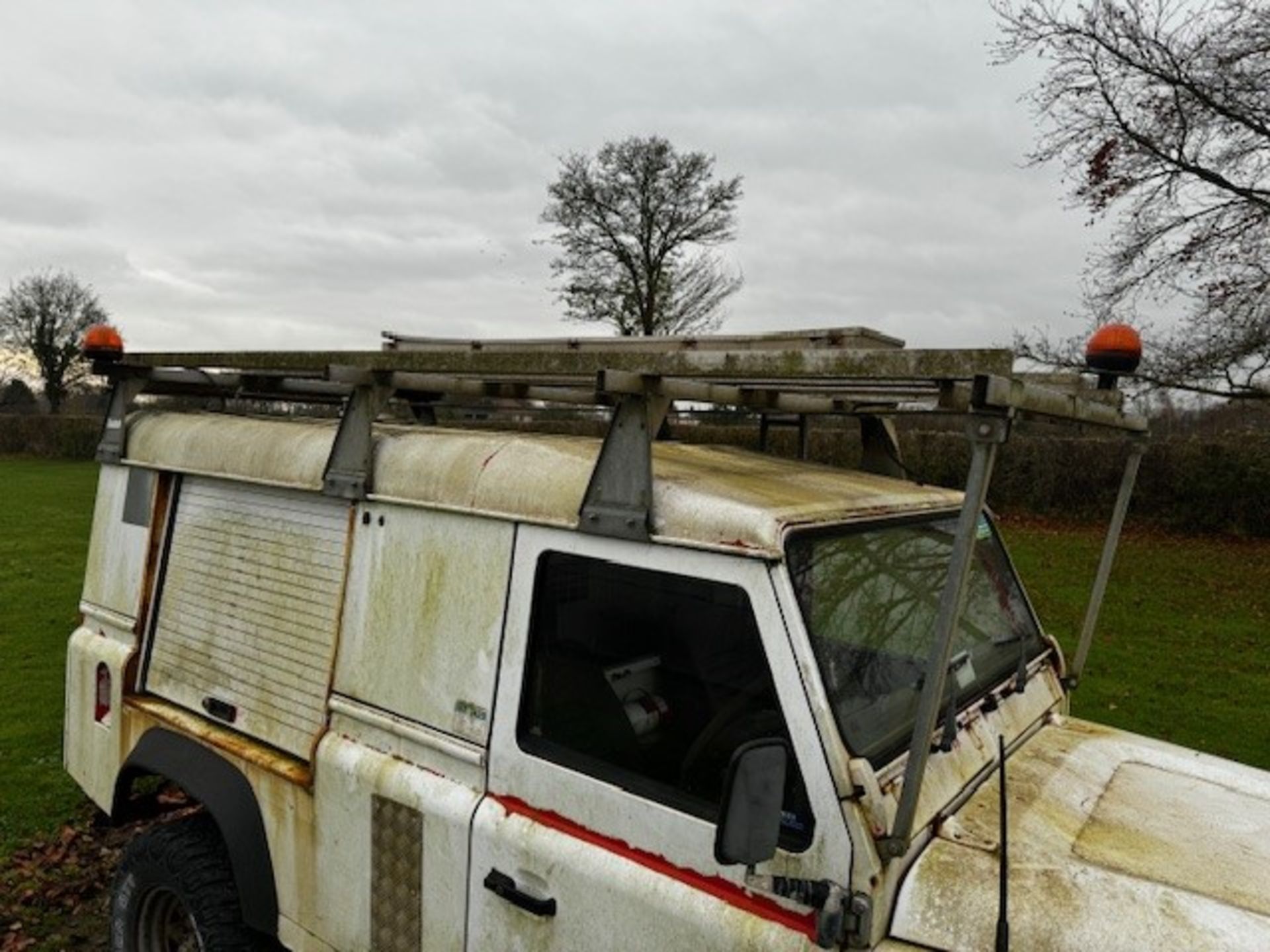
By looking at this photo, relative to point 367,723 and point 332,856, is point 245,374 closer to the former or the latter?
point 367,723

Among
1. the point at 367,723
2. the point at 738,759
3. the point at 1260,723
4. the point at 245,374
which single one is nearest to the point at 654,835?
the point at 738,759

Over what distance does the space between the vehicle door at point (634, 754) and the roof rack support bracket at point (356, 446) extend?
0.67m

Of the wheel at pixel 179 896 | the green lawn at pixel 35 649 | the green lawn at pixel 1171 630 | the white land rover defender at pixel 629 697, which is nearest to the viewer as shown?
the white land rover defender at pixel 629 697

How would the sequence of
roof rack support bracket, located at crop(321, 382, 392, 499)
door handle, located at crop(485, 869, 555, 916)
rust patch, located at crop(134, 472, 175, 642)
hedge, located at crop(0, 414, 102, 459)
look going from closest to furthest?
door handle, located at crop(485, 869, 555, 916)
roof rack support bracket, located at crop(321, 382, 392, 499)
rust patch, located at crop(134, 472, 175, 642)
hedge, located at crop(0, 414, 102, 459)

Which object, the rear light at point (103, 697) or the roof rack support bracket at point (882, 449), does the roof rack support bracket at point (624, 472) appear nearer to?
the roof rack support bracket at point (882, 449)

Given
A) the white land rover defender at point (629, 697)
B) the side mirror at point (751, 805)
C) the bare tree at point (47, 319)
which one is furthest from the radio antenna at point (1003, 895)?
the bare tree at point (47, 319)

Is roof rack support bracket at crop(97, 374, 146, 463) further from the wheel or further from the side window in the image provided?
the side window

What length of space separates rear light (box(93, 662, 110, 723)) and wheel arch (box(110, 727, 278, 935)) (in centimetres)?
54

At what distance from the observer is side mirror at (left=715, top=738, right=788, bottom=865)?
1686mm

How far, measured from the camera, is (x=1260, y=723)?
726cm

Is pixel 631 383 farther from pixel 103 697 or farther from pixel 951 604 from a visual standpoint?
pixel 103 697

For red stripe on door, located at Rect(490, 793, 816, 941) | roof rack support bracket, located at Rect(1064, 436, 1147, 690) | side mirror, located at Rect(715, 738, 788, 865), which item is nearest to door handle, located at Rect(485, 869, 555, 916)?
red stripe on door, located at Rect(490, 793, 816, 941)

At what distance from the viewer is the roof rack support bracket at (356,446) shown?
271 centimetres

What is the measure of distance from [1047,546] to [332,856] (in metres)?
16.6
